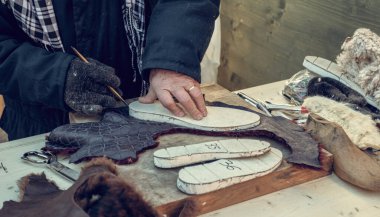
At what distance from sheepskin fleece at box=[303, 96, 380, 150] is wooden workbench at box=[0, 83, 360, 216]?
10 cm

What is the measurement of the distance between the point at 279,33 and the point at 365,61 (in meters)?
0.84

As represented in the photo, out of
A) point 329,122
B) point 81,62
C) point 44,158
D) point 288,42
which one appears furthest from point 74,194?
point 288,42

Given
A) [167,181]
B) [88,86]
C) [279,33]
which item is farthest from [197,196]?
[279,33]

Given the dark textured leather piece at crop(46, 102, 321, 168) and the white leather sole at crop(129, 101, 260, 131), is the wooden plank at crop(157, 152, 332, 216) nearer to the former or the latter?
the dark textured leather piece at crop(46, 102, 321, 168)

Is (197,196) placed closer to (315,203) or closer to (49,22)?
(315,203)

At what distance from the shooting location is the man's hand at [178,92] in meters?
1.08

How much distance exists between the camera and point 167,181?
87 centimetres

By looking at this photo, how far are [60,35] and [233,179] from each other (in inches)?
24.3

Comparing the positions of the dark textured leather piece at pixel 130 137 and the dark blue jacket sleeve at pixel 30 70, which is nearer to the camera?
the dark textured leather piece at pixel 130 137

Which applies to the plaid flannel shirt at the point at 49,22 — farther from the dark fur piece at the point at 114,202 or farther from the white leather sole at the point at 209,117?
the dark fur piece at the point at 114,202

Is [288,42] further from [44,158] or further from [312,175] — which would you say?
[44,158]

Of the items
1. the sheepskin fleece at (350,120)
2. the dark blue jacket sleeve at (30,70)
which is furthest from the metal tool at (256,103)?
the dark blue jacket sleeve at (30,70)

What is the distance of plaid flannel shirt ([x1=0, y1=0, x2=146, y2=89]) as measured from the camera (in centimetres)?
114

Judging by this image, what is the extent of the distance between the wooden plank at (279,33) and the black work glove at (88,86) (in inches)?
36.3
